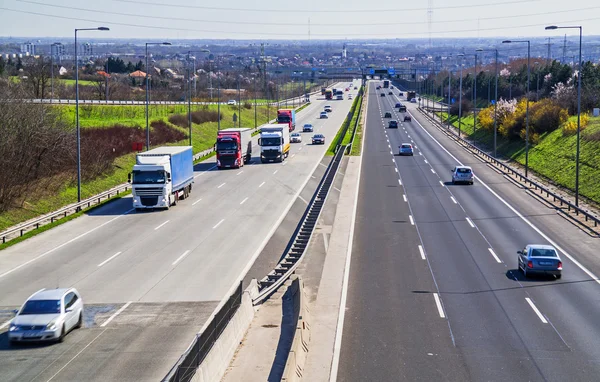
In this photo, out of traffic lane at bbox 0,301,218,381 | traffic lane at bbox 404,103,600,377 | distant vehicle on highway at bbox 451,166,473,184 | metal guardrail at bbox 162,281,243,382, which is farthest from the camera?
distant vehicle on highway at bbox 451,166,473,184

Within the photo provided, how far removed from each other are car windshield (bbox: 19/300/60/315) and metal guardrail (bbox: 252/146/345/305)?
6.15m

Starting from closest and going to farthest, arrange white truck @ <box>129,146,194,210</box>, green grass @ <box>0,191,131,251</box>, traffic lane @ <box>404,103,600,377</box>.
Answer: traffic lane @ <box>404,103,600,377</box>, green grass @ <box>0,191,131,251</box>, white truck @ <box>129,146,194,210</box>

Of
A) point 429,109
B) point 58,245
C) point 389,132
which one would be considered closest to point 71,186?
point 58,245

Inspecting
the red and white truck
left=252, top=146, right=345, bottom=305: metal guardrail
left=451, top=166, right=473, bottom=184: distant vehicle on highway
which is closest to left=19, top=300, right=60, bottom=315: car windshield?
left=252, top=146, right=345, bottom=305: metal guardrail

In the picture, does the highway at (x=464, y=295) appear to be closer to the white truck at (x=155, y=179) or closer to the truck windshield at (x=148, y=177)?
the white truck at (x=155, y=179)

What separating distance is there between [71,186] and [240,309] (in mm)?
32055

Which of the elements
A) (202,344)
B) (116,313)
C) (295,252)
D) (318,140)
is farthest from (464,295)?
(318,140)

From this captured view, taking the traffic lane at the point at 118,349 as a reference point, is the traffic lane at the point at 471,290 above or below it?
above

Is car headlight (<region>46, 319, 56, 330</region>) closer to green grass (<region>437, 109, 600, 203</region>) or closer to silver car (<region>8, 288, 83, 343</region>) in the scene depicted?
silver car (<region>8, 288, 83, 343</region>)

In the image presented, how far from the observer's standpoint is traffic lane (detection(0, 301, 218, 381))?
68.4 ft

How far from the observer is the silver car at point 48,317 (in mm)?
23359

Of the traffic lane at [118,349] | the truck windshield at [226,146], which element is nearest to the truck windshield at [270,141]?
the truck windshield at [226,146]

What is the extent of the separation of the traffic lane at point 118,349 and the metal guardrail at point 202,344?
161cm

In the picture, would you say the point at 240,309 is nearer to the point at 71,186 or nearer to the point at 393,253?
the point at 393,253
